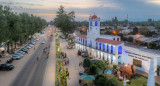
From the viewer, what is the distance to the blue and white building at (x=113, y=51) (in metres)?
26.3

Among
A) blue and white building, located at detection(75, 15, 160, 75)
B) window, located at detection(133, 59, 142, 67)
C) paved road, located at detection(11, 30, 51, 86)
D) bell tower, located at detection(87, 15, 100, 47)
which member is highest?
bell tower, located at detection(87, 15, 100, 47)

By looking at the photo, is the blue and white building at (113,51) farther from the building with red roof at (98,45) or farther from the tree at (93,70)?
the tree at (93,70)

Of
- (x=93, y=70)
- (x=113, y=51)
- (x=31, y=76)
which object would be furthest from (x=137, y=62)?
(x=31, y=76)

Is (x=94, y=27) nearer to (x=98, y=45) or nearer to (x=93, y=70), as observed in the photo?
(x=98, y=45)

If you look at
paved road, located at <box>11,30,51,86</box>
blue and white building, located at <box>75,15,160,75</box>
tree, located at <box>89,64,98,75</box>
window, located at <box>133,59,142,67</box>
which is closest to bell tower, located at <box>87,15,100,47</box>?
blue and white building, located at <box>75,15,160,75</box>

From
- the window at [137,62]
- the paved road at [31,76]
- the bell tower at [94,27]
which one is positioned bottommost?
the paved road at [31,76]

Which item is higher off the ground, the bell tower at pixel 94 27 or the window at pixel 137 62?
the bell tower at pixel 94 27

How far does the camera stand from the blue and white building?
86.3 ft

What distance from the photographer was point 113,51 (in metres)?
31.0

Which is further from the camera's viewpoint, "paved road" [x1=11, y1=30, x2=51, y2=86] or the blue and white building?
the blue and white building

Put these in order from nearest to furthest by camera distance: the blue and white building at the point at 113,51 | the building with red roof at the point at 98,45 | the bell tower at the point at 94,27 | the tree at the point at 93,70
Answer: the tree at the point at 93,70 < the blue and white building at the point at 113,51 < the building with red roof at the point at 98,45 < the bell tower at the point at 94,27

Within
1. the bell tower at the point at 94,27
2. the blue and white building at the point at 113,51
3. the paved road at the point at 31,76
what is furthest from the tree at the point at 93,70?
the bell tower at the point at 94,27

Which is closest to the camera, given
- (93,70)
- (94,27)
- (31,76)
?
(93,70)

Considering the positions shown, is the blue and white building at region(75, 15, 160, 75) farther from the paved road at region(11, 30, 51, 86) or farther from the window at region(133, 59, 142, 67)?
the paved road at region(11, 30, 51, 86)
